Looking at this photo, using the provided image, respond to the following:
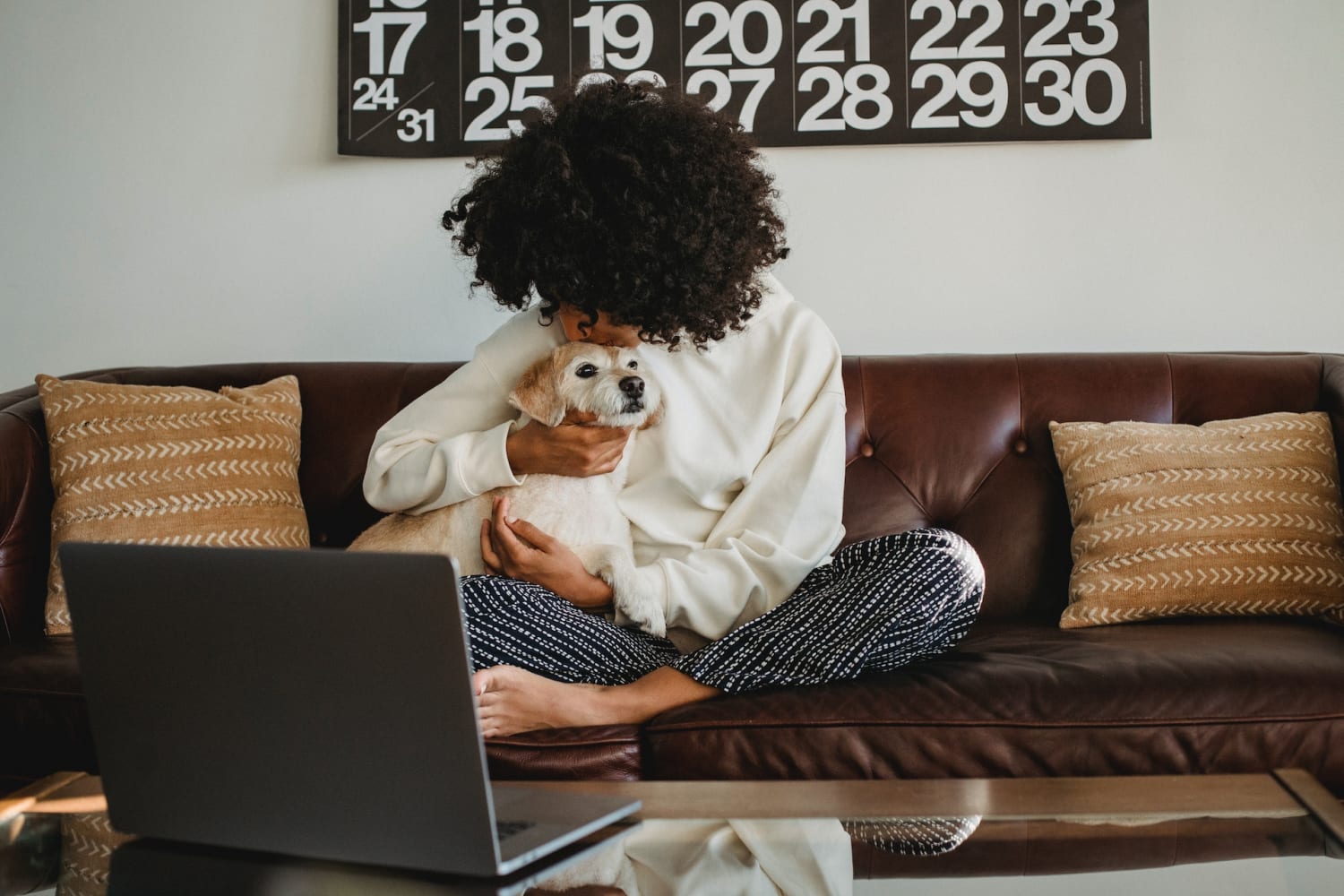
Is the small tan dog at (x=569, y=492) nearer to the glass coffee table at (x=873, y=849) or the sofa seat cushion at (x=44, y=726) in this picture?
the sofa seat cushion at (x=44, y=726)

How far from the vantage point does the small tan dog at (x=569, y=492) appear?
176 cm

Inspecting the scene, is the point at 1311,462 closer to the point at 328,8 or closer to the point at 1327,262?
the point at 1327,262

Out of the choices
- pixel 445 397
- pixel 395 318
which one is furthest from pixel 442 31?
pixel 445 397

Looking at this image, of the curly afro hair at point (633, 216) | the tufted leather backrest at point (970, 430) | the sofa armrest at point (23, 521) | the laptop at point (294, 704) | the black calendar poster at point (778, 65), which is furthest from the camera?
the black calendar poster at point (778, 65)

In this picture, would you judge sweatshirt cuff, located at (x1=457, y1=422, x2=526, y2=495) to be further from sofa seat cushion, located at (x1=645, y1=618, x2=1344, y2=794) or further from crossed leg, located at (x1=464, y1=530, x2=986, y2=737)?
sofa seat cushion, located at (x1=645, y1=618, x2=1344, y2=794)

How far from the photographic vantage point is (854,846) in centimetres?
86

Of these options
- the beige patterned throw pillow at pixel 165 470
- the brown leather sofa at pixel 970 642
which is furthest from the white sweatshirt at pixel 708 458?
the beige patterned throw pillow at pixel 165 470

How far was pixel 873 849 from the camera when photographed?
33.6 inches

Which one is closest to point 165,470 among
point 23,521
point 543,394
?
point 23,521

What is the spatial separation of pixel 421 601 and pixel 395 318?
2063 mm

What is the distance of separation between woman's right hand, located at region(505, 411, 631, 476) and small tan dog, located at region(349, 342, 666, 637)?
12 millimetres

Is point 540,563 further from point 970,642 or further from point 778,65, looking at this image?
point 778,65

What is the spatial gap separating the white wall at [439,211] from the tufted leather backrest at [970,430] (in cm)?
32

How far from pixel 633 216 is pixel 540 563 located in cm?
55
